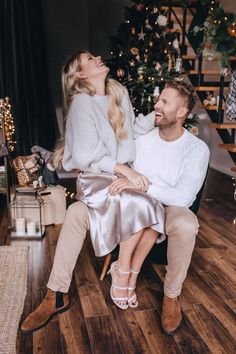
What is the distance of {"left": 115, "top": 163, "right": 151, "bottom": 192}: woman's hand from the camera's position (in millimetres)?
1979

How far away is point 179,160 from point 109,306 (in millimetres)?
833

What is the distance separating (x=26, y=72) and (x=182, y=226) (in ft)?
9.63

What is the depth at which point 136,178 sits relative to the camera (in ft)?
6.52

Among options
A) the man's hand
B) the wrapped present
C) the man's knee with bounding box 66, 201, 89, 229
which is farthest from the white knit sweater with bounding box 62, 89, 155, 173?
the wrapped present

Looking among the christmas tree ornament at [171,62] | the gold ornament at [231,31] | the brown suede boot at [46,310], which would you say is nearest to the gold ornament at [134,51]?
the christmas tree ornament at [171,62]

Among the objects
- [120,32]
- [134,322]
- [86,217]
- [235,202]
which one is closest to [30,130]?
[120,32]

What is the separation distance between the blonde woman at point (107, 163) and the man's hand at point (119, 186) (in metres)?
0.02

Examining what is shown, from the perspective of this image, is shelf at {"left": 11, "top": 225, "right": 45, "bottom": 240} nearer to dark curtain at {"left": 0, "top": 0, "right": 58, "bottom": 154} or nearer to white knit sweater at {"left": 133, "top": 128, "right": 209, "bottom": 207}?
white knit sweater at {"left": 133, "top": 128, "right": 209, "bottom": 207}

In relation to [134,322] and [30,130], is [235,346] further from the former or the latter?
[30,130]

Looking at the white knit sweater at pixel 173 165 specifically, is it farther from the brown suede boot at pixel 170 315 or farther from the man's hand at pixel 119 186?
the brown suede boot at pixel 170 315

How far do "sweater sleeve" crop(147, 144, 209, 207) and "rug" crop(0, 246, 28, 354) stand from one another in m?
0.89

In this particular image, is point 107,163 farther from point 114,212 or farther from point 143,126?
point 143,126

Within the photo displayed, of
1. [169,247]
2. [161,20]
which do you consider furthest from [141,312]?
[161,20]

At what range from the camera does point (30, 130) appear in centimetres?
429
